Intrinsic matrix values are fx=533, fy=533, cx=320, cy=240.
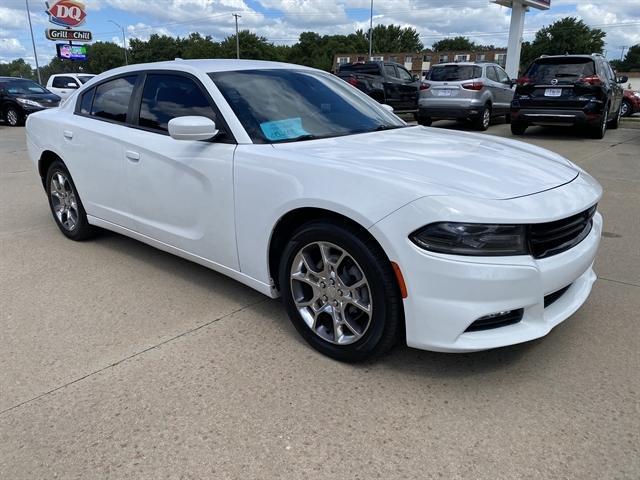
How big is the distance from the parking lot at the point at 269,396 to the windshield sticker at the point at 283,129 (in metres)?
1.14

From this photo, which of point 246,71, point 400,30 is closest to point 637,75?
point 400,30

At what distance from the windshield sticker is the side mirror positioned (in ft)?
1.04

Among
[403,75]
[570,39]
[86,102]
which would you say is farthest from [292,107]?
[570,39]

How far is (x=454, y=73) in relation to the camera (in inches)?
522

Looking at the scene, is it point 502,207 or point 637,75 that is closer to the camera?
point 502,207

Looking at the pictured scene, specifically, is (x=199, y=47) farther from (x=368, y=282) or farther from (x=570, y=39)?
(x=368, y=282)

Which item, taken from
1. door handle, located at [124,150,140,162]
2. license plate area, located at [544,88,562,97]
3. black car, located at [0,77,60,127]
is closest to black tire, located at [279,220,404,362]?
door handle, located at [124,150,140,162]

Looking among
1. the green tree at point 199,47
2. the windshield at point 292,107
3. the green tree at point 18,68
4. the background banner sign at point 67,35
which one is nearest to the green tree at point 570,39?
the green tree at point 199,47

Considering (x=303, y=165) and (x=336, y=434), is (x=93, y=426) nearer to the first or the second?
(x=336, y=434)

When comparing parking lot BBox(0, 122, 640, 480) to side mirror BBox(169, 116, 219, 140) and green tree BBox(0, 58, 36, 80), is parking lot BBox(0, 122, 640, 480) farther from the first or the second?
green tree BBox(0, 58, 36, 80)

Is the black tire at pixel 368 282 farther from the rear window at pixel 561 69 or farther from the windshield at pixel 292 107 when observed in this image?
the rear window at pixel 561 69

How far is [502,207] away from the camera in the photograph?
7.81 ft

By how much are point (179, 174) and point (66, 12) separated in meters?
42.5

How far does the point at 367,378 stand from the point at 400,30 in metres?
128
